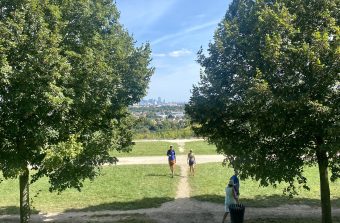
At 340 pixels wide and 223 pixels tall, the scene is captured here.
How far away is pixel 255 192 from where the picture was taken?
22188mm

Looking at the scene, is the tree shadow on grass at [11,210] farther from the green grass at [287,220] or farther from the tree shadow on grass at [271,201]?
the green grass at [287,220]

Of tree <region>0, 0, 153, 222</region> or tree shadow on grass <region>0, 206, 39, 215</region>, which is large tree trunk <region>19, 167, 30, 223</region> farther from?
tree shadow on grass <region>0, 206, 39, 215</region>

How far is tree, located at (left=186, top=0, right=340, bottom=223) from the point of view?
12336mm

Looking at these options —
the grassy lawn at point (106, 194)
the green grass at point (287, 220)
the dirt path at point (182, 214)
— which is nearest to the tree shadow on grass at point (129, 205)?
the grassy lawn at point (106, 194)

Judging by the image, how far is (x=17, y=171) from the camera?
12.9 metres

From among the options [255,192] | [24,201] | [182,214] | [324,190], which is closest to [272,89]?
[324,190]

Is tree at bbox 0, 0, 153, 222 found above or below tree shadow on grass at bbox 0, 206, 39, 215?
above

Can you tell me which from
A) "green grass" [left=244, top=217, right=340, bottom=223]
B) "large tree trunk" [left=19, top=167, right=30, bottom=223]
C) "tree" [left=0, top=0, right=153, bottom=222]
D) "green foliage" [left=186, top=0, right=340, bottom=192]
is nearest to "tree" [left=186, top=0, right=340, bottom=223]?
"green foliage" [left=186, top=0, right=340, bottom=192]

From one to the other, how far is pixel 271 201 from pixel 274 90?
8896mm

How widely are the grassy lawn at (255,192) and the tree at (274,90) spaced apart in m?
4.96

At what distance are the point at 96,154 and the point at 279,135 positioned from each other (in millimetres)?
6470

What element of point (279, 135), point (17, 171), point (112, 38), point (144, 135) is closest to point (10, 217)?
point (17, 171)

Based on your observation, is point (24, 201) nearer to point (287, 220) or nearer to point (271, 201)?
point (287, 220)

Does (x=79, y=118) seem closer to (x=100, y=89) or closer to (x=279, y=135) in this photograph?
(x=100, y=89)
